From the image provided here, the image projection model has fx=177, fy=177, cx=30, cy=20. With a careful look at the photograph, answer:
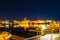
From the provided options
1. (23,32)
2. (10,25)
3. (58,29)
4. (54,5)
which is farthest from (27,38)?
(54,5)

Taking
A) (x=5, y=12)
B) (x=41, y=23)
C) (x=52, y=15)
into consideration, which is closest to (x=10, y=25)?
(x=5, y=12)

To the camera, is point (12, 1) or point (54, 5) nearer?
point (12, 1)

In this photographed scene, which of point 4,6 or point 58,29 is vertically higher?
point 4,6

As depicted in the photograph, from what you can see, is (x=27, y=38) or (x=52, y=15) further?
(x=52, y=15)

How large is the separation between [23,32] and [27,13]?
433 mm

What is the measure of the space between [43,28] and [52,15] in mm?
388

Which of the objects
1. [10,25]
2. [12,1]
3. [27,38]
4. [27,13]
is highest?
[12,1]

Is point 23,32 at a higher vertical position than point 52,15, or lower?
lower

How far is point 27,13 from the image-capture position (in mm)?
3918

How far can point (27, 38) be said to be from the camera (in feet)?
12.2

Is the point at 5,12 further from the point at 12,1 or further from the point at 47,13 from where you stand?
the point at 47,13

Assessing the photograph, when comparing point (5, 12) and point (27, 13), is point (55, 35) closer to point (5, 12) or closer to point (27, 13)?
point (27, 13)

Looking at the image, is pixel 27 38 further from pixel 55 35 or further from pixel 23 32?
pixel 55 35

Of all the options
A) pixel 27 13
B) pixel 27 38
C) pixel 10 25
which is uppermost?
pixel 27 13
